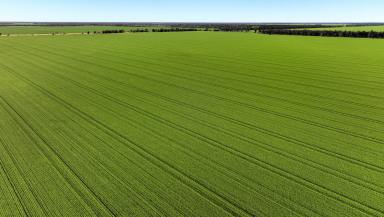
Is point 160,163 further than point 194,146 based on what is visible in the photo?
No

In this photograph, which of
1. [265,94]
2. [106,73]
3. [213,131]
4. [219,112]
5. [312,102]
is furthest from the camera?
[106,73]

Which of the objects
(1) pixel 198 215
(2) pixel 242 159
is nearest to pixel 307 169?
(2) pixel 242 159

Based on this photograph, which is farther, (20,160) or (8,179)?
(20,160)

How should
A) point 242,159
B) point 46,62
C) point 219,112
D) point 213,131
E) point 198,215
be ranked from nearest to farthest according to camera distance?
1. point 198,215
2. point 242,159
3. point 213,131
4. point 219,112
5. point 46,62

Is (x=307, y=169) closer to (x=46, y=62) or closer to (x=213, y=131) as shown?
(x=213, y=131)

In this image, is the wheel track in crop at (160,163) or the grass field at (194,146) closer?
the wheel track in crop at (160,163)

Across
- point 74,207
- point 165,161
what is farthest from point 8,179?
point 165,161

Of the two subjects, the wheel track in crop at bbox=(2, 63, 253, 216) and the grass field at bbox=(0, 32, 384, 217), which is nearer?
the wheel track in crop at bbox=(2, 63, 253, 216)
